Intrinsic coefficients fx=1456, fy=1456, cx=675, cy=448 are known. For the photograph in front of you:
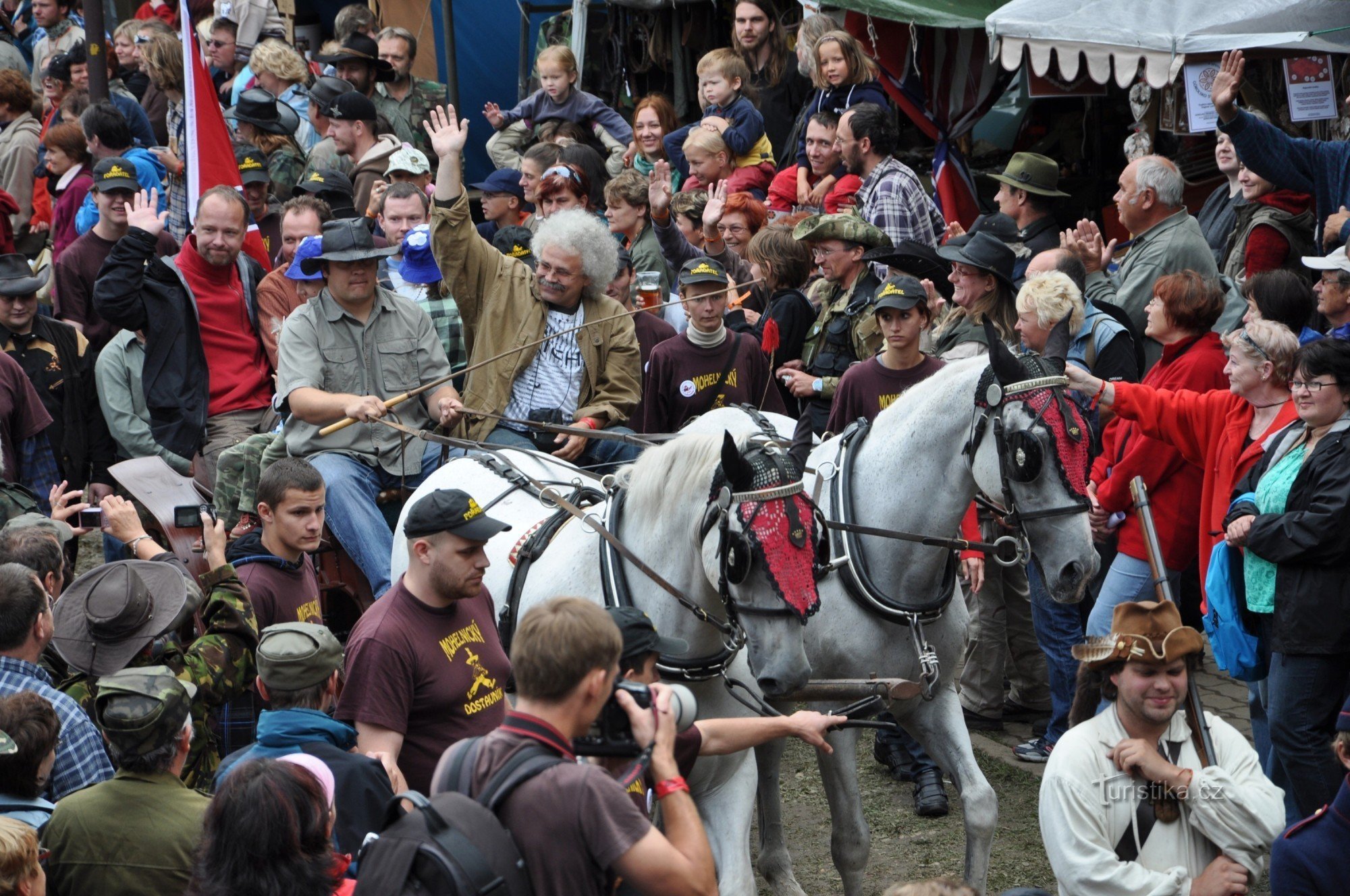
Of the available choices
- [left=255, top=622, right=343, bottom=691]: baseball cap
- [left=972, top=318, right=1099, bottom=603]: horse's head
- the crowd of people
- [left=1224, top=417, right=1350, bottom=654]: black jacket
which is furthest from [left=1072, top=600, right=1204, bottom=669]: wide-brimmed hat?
[left=255, top=622, right=343, bottom=691]: baseball cap

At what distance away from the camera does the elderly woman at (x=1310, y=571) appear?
5125mm

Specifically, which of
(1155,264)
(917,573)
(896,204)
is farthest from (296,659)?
(896,204)

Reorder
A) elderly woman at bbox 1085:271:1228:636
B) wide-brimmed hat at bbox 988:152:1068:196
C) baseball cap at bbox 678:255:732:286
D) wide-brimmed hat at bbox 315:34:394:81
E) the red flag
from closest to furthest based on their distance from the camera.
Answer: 1. elderly woman at bbox 1085:271:1228:636
2. baseball cap at bbox 678:255:732:286
3. wide-brimmed hat at bbox 988:152:1068:196
4. the red flag
5. wide-brimmed hat at bbox 315:34:394:81

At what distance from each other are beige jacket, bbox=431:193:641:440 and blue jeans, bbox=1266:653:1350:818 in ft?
10.6

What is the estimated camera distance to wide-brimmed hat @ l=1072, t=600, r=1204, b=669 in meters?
4.09

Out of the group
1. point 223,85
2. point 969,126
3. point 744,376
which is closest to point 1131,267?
point 744,376

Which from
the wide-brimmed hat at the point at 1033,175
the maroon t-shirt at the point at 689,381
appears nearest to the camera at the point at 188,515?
the maroon t-shirt at the point at 689,381

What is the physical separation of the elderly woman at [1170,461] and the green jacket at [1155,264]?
812 millimetres

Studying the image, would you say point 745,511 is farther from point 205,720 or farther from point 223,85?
point 223,85

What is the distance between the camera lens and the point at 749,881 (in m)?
4.71

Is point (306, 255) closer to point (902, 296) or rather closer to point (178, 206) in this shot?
point (902, 296)

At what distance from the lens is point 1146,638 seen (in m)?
4.09

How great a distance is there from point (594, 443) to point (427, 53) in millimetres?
11068

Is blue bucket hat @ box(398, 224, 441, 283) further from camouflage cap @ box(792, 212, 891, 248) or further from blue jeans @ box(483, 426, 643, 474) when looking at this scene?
camouflage cap @ box(792, 212, 891, 248)
